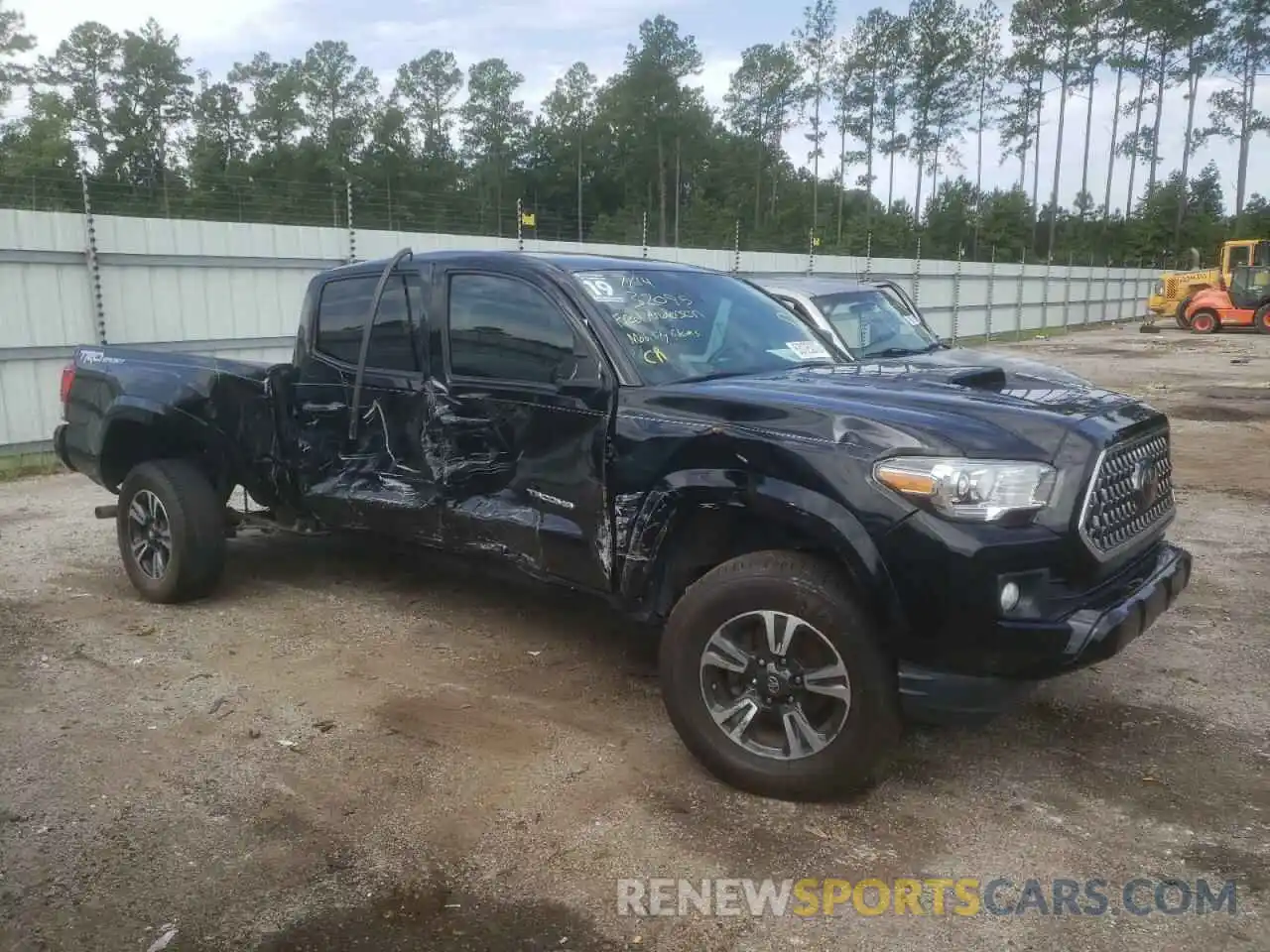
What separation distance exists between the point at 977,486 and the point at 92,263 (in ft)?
33.3

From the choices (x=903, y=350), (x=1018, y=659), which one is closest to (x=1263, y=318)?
(x=903, y=350)

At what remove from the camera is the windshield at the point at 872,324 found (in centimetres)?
892

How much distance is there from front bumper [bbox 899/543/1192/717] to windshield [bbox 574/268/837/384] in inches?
59.8

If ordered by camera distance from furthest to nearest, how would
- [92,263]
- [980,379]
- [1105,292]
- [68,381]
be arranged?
[1105,292] → [92,263] → [68,381] → [980,379]

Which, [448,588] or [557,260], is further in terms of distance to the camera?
[448,588]

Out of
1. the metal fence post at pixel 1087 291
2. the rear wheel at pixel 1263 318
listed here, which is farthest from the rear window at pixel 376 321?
the metal fence post at pixel 1087 291

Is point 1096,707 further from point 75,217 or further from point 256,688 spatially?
point 75,217

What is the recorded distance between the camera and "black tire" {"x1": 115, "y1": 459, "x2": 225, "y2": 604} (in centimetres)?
527

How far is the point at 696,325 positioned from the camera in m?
4.37

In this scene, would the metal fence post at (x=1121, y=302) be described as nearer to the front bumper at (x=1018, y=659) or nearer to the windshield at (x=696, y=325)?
the windshield at (x=696, y=325)

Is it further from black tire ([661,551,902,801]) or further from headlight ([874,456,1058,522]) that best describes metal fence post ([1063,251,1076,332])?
black tire ([661,551,902,801])

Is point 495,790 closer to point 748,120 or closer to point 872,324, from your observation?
point 872,324

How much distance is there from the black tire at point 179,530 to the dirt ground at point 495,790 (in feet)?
0.56

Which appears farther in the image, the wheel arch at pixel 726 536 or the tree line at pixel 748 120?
the tree line at pixel 748 120
